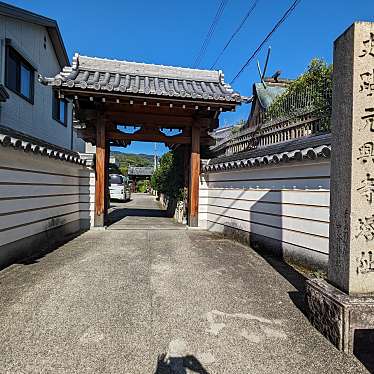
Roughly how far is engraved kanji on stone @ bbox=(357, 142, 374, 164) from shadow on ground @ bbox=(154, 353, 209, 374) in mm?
2372

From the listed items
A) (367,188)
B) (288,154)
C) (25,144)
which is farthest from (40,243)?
(367,188)

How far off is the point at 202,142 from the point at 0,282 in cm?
748

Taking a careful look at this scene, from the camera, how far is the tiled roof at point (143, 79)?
7.33m

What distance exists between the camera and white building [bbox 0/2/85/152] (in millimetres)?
8172

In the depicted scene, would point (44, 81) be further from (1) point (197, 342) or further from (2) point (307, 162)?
(1) point (197, 342)

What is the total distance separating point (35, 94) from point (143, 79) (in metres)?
4.55

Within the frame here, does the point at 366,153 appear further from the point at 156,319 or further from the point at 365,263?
the point at 156,319

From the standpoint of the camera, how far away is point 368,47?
260cm

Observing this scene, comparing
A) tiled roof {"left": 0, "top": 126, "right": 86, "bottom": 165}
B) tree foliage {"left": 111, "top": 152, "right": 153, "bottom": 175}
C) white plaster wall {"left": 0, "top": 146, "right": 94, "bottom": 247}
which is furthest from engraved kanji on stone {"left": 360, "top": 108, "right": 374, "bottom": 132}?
tree foliage {"left": 111, "top": 152, "right": 153, "bottom": 175}

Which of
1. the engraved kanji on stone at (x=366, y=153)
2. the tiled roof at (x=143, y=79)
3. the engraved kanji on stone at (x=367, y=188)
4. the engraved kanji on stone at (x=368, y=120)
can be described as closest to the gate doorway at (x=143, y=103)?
the tiled roof at (x=143, y=79)

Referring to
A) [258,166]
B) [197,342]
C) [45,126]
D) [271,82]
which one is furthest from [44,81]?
[271,82]

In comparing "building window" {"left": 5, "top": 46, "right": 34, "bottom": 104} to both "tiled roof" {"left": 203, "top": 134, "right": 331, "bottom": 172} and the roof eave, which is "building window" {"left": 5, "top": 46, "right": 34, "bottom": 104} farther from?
"tiled roof" {"left": 203, "top": 134, "right": 331, "bottom": 172}

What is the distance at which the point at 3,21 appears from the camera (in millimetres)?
8125

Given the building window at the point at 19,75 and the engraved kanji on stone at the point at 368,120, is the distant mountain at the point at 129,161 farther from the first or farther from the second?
the engraved kanji on stone at the point at 368,120
